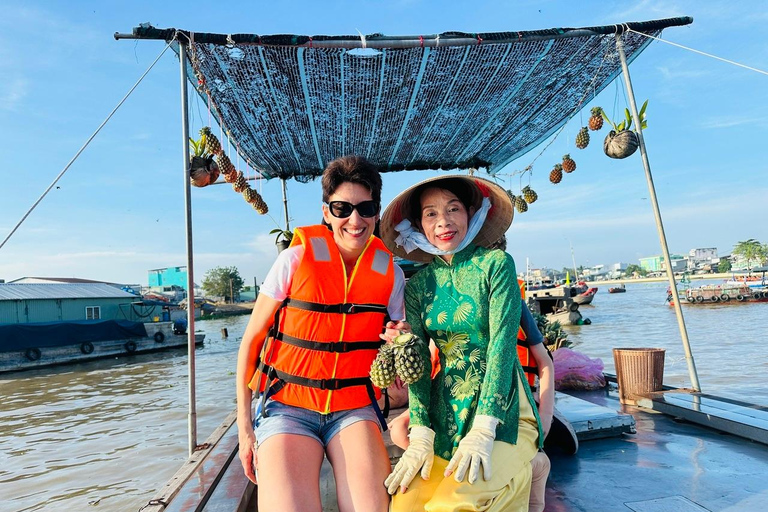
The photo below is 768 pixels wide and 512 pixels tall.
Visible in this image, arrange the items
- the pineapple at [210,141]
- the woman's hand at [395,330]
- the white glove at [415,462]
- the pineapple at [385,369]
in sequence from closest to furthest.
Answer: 1. the white glove at [415,462]
2. the pineapple at [385,369]
3. the woman's hand at [395,330]
4. the pineapple at [210,141]

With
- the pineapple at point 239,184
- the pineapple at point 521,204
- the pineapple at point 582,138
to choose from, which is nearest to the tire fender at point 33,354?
the pineapple at point 239,184

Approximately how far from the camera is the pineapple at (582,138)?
6359mm

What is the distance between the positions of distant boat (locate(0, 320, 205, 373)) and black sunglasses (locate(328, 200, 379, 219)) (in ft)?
85.9

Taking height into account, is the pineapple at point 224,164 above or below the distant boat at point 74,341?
above

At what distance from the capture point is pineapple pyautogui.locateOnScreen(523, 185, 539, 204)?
826 centimetres

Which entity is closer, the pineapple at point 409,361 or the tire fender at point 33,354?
the pineapple at point 409,361

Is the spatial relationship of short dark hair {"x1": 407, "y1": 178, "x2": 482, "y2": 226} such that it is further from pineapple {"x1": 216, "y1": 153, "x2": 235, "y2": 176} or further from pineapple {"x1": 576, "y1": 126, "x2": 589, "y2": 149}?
pineapple {"x1": 576, "y1": 126, "x2": 589, "y2": 149}

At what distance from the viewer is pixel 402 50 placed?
4.59 metres

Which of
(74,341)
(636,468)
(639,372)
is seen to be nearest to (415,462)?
(636,468)

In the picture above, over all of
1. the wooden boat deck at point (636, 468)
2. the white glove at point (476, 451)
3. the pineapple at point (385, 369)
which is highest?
the pineapple at point (385, 369)

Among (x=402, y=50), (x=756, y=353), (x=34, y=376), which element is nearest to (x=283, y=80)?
(x=402, y=50)

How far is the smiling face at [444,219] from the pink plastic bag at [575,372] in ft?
14.5

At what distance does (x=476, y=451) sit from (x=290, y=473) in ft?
2.76

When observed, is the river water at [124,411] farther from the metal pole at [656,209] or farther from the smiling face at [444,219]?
the smiling face at [444,219]
